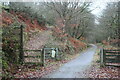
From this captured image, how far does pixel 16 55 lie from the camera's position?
4418mm

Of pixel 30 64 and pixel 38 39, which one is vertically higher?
pixel 38 39

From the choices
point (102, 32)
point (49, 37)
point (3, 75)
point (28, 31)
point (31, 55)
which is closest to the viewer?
point (3, 75)

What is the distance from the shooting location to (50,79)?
3.49 metres

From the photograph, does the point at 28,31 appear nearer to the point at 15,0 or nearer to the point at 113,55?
the point at 15,0

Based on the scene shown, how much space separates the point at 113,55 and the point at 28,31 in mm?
4579

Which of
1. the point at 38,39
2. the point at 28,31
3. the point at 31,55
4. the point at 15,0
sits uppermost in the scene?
the point at 15,0

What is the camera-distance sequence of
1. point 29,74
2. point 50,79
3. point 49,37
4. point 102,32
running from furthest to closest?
point 49,37, point 102,32, point 29,74, point 50,79

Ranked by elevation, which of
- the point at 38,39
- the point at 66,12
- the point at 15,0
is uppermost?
the point at 15,0

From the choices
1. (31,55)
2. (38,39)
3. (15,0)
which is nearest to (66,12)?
(38,39)

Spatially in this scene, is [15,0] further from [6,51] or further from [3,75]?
[3,75]

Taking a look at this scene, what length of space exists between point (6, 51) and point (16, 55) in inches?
19.9

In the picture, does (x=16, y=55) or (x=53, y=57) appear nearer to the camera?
(x=16, y=55)

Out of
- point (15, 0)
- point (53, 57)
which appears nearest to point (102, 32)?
point (53, 57)

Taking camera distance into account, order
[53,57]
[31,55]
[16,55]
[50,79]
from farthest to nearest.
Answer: [53,57] → [31,55] → [16,55] → [50,79]
